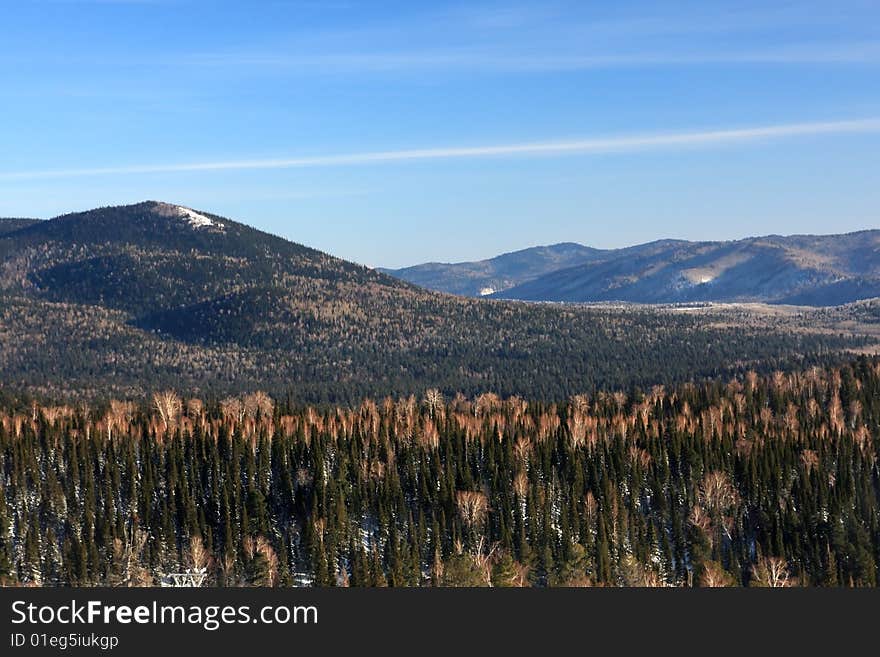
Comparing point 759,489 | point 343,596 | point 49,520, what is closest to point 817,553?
point 759,489

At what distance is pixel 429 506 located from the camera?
16912 centimetres

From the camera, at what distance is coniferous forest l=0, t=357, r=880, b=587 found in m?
144

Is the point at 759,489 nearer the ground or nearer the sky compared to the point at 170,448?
nearer the ground

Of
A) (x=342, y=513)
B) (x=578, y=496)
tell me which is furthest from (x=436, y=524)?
(x=578, y=496)

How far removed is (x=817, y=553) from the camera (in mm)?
156375

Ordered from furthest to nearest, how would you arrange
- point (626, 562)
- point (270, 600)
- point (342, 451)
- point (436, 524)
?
point (342, 451) → point (436, 524) → point (626, 562) → point (270, 600)

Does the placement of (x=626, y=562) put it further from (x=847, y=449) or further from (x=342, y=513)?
(x=847, y=449)

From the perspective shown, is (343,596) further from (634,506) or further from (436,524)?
(634,506)

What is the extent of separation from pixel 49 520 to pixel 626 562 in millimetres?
85096

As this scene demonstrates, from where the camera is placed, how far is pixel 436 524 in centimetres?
15588

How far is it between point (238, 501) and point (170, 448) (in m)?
20.4

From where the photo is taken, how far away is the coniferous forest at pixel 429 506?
14400cm

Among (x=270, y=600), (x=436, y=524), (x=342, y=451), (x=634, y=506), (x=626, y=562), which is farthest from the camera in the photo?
(x=342, y=451)

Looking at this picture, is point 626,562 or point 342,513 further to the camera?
point 342,513
